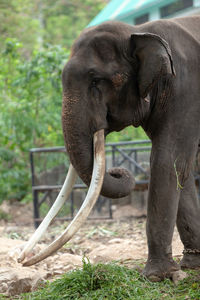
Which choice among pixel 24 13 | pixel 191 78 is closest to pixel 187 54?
pixel 191 78

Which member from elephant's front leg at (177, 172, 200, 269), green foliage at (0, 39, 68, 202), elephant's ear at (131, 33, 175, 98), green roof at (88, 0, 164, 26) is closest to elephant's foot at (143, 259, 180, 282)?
elephant's front leg at (177, 172, 200, 269)

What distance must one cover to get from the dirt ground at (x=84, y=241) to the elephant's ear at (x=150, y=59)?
5.27 ft

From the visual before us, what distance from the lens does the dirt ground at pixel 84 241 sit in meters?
4.91

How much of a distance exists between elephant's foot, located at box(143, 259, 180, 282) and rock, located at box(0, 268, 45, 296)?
2.87ft

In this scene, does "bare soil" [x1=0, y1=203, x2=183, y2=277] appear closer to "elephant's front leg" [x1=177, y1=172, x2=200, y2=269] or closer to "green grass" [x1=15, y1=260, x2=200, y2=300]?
"green grass" [x1=15, y1=260, x2=200, y2=300]

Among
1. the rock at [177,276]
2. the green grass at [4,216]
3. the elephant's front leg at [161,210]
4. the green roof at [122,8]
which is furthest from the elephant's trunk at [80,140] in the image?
the green roof at [122,8]

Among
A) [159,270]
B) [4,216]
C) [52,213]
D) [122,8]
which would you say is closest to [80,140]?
[52,213]

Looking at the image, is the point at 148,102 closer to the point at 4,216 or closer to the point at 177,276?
the point at 177,276

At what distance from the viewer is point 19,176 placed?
10867 millimetres

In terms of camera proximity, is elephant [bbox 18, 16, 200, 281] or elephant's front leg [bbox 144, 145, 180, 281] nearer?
elephant [bbox 18, 16, 200, 281]

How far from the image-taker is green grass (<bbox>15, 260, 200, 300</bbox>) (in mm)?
3430

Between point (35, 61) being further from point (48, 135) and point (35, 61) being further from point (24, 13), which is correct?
point (24, 13)

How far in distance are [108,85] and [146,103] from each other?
14.0 inches

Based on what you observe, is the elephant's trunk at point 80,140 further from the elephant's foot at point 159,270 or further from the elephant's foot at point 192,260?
the elephant's foot at point 192,260
